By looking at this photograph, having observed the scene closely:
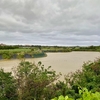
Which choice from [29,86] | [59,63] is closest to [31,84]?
[29,86]

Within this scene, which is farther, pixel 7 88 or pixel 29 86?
pixel 7 88

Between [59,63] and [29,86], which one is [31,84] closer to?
[29,86]

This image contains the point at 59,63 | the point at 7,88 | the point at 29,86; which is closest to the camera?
the point at 29,86

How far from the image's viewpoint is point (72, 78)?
3.65m

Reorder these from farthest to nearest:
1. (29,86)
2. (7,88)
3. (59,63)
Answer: (59,63), (7,88), (29,86)

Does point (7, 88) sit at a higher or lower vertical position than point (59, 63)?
higher

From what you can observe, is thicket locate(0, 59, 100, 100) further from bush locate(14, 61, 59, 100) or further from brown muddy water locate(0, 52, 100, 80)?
brown muddy water locate(0, 52, 100, 80)

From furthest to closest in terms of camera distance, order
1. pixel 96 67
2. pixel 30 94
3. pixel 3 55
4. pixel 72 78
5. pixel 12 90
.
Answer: pixel 3 55
pixel 96 67
pixel 72 78
pixel 12 90
pixel 30 94

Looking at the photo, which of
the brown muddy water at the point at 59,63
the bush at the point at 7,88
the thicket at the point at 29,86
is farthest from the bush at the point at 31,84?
the brown muddy water at the point at 59,63

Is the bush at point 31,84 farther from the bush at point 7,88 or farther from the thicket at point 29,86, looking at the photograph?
the bush at point 7,88

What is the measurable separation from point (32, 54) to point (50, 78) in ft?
47.5

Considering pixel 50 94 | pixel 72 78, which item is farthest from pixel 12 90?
pixel 72 78

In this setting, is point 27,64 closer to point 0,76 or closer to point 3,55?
point 0,76

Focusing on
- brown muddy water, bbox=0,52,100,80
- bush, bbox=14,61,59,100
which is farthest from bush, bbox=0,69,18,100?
brown muddy water, bbox=0,52,100,80
